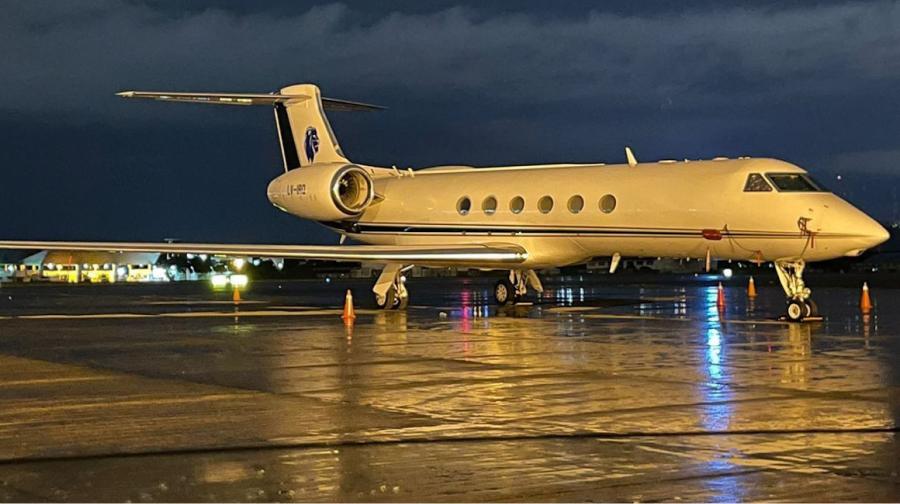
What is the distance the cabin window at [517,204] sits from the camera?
25328mm

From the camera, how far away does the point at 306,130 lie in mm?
30094

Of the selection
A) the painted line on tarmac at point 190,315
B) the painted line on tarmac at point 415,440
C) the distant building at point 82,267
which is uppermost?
the distant building at point 82,267

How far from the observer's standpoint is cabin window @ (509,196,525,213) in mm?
25328

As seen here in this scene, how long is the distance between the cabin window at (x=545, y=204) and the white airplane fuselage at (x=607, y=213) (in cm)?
3

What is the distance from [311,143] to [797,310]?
13665 millimetres

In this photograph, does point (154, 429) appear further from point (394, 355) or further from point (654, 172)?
point (654, 172)

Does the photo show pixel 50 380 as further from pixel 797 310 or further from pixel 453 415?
pixel 797 310

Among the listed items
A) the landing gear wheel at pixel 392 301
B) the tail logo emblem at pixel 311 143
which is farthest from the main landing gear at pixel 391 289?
the tail logo emblem at pixel 311 143

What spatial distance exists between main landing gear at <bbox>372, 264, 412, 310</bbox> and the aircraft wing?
0.64 m

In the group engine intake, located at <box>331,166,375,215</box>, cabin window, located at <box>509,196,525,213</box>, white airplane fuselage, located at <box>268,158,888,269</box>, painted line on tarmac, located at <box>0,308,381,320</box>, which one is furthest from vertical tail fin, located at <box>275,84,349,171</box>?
cabin window, located at <box>509,196,525,213</box>

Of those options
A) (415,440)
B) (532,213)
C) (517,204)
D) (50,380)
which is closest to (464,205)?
(517,204)

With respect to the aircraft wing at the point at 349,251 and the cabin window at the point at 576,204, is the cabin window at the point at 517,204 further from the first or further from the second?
the cabin window at the point at 576,204

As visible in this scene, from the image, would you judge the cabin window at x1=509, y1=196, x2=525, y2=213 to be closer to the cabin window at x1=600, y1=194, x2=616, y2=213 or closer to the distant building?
the cabin window at x1=600, y1=194, x2=616, y2=213

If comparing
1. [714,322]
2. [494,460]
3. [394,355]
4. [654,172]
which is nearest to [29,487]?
[494,460]
